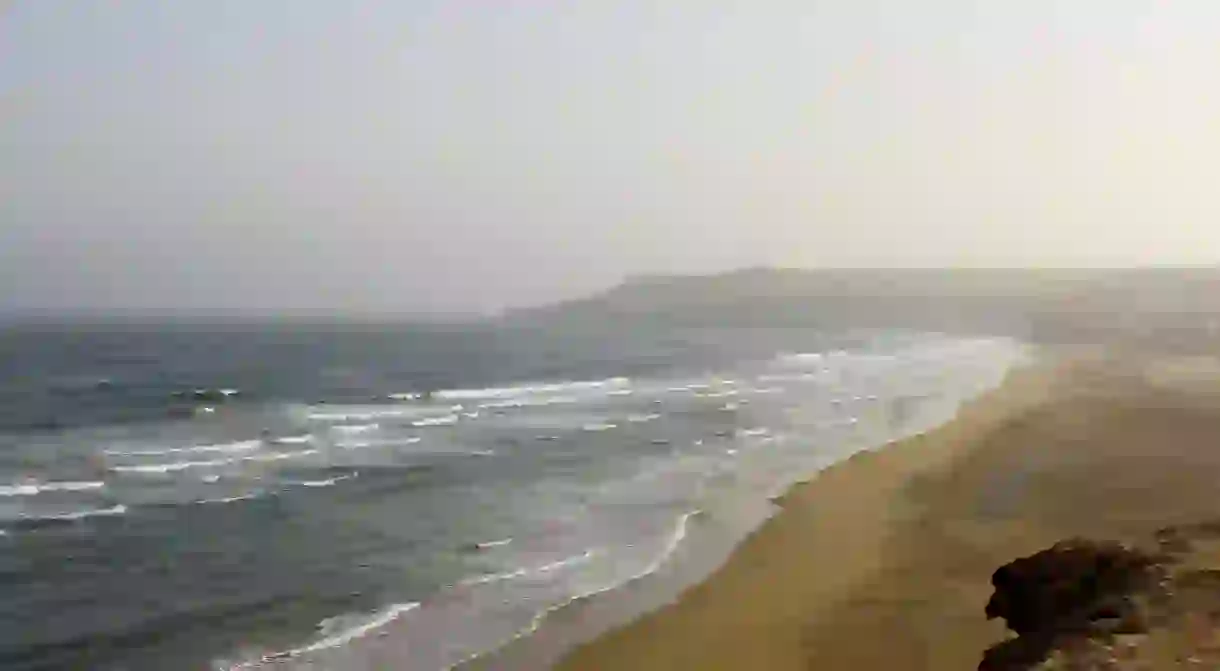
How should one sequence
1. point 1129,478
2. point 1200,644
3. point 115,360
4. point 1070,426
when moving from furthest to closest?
1. point 115,360
2. point 1070,426
3. point 1129,478
4. point 1200,644

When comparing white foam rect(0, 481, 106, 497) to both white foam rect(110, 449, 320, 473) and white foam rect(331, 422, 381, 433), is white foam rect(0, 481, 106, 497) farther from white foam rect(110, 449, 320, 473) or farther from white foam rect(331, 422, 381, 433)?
white foam rect(331, 422, 381, 433)

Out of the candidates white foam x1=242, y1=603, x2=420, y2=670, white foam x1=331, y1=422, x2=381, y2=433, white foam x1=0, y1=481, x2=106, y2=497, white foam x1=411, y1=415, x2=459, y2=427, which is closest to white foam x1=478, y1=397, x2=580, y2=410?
white foam x1=411, y1=415, x2=459, y2=427

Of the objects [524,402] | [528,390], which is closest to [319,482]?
[524,402]

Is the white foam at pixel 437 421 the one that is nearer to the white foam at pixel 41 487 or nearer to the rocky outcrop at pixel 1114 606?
the white foam at pixel 41 487

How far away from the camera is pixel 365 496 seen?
1777cm

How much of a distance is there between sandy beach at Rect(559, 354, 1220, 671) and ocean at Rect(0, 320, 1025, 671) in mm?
1275

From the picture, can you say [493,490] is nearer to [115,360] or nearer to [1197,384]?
[1197,384]

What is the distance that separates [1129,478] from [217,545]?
48.8 ft

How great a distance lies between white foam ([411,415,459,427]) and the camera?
28250mm

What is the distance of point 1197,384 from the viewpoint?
119ft

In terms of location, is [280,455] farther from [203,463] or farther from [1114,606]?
[1114,606]

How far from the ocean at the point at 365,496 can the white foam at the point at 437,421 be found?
8.9 inches

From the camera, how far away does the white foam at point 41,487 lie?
1794cm

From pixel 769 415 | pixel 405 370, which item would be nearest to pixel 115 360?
pixel 405 370
